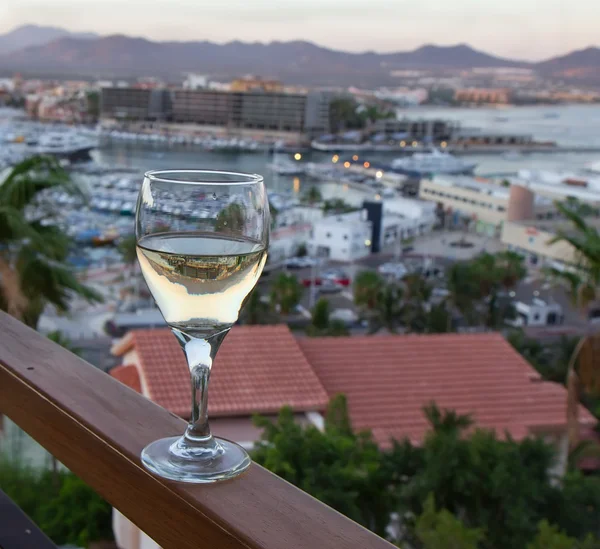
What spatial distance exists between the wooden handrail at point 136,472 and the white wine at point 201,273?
0.20 ft

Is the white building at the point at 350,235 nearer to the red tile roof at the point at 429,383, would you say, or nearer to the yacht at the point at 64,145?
the red tile roof at the point at 429,383

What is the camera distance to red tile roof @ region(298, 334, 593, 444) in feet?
16.5

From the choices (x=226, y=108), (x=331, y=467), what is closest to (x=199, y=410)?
(x=331, y=467)

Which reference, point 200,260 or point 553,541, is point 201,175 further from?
A: point 553,541

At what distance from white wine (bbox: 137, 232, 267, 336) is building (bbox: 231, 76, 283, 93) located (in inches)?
1920

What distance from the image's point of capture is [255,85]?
167 ft

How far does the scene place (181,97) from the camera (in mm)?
47469

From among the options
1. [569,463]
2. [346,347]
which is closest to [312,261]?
[346,347]

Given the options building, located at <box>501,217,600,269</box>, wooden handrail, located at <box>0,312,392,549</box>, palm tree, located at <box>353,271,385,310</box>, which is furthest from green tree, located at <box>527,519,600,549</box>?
building, located at <box>501,217,600,269</box>

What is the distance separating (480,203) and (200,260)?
25.4m

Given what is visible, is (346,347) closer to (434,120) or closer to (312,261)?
(312,261)

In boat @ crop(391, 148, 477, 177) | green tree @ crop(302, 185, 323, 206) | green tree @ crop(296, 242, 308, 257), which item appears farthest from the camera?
boat @ crop(391, 148, 477, 177)

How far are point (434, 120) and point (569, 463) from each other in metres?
46.8

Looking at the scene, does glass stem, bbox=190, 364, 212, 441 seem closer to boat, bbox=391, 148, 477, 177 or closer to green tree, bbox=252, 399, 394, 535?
green tree, bbox=252, 399, 394, 535
